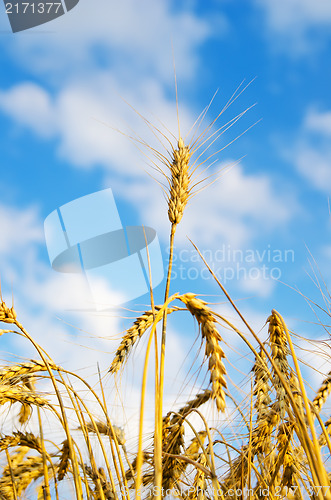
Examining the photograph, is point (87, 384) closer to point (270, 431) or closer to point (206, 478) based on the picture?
point (206, 478)

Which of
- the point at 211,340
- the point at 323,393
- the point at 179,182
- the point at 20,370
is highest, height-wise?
the point at 179,182

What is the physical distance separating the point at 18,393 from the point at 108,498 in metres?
0.60

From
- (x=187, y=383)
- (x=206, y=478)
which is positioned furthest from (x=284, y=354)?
(x=206, y=478)

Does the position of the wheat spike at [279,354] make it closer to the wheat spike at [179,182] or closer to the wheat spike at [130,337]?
the wheat spike at [130,337]

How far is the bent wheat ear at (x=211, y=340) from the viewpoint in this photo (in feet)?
5.73

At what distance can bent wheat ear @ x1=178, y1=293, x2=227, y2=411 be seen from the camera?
175 cm

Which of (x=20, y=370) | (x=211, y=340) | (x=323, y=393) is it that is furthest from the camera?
(x=323, y=393)

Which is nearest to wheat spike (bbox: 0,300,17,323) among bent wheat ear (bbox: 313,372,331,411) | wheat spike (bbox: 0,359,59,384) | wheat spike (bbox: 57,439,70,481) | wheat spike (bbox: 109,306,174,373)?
wheat spike (bbox: 0,359,59,384)

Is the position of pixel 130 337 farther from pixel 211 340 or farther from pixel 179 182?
pixel 179 182

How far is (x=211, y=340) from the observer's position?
1.83 metres

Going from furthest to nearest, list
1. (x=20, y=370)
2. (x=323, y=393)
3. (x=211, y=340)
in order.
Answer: (x=323, y=393) → (x=20, y=370) → (x=211, y=340)

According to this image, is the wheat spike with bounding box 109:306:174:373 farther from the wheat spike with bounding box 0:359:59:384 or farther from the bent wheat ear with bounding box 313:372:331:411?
the bent wheat ear with bounding box 313:372:331:411

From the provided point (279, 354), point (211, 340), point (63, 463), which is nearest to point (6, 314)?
point (63, 463)

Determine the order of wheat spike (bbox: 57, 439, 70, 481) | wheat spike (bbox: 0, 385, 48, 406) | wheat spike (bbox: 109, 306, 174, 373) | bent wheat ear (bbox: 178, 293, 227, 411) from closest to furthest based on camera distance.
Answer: bent wheat ear (bbox: 178, 293, 227, 411) < wheat spike (bbox: 109, 306, 174, 373) < wheat spike (bbox: 0, 385, 48, 406) < wheat spike (bbox: 57, 439, 70, 481)
